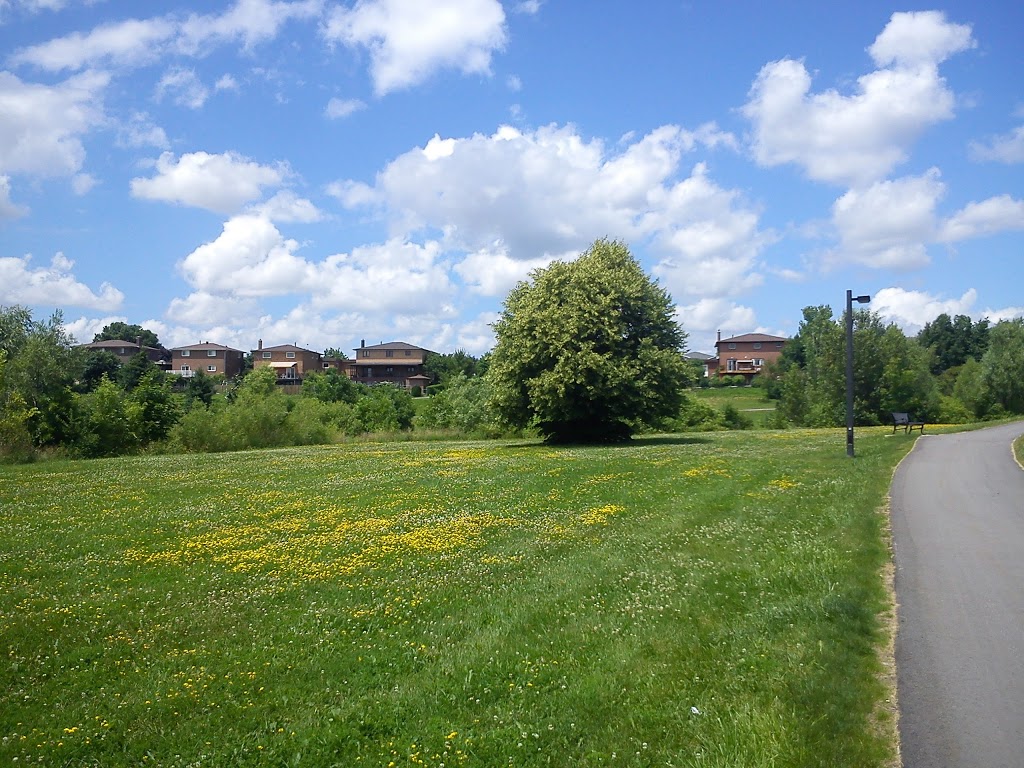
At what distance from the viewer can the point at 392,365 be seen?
479 ft

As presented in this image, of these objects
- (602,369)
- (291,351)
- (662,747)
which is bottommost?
(662,747)

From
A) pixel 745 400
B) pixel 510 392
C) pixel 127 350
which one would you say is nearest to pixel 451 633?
pixel 510 392

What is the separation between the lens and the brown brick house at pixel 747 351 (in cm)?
15350

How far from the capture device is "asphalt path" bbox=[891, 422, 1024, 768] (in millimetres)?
5645

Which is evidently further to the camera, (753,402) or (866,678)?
(753,402)

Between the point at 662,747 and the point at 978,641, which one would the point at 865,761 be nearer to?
the point at 662,747

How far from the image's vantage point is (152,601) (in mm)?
9805

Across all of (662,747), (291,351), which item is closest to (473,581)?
(662,747)

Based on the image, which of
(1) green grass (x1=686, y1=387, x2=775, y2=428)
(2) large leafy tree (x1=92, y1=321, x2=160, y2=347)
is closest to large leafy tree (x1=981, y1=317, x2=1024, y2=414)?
(1) green grass (x1=686, y1=387, x2=775, y2=428)

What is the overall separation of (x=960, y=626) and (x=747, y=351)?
154614 mm

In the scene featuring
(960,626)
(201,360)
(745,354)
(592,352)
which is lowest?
(960,626)

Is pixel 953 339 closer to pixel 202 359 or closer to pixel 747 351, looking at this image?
pixel 747 351

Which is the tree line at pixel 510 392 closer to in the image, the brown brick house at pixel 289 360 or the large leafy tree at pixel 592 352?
the large leafy tree at pixel 592 352

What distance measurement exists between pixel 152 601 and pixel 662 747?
6.98 meters
